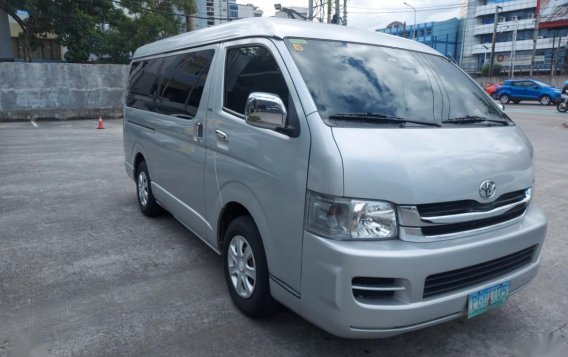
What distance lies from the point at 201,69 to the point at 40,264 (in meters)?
2.36

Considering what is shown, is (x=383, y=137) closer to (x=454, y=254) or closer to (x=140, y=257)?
(x=454, y=254)

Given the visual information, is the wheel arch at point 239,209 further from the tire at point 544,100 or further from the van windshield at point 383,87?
the tire at point 544,100

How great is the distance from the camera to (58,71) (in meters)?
17.1

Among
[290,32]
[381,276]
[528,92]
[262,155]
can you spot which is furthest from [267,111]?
[528,92]

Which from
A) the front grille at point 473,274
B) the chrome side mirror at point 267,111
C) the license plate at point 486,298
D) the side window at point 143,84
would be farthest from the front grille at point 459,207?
the side window at point 143,84

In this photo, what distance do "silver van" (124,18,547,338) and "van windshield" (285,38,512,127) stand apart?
0.01 metres

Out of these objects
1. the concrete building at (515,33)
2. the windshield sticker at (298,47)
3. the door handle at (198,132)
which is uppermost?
the concrete building at (515,33)

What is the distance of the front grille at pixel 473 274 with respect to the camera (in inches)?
94.9

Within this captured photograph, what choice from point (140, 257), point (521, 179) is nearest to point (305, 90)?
point (521, 179)

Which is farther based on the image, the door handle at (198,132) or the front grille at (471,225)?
the door handle at (198,132)

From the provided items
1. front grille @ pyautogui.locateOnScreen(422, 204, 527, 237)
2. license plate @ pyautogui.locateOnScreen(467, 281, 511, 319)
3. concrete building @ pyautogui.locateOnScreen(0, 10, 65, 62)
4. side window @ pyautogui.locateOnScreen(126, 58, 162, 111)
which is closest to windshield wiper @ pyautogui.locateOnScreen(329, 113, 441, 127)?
front grille @ pyautogui.locateOnScreen(422, 204, 527, 237)

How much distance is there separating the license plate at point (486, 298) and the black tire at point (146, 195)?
3.80 m

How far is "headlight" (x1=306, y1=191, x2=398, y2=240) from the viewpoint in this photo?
2.31m

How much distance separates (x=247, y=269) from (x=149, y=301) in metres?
0.92
